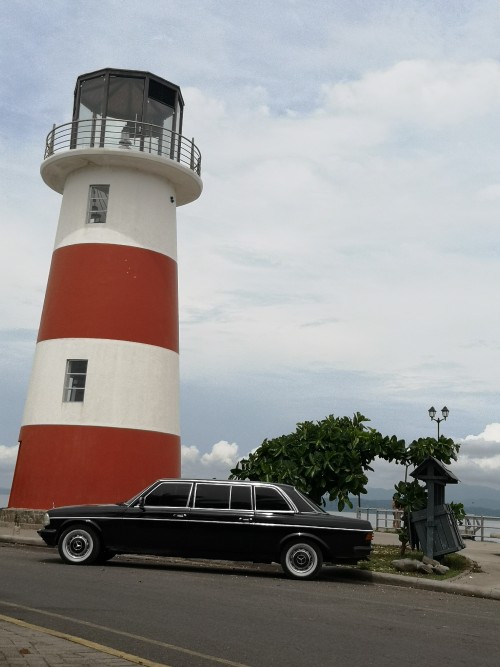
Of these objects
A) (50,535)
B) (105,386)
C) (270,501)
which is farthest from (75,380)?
(270,501)

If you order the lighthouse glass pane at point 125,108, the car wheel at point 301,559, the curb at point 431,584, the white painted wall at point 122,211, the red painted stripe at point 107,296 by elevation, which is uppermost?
the lighthouse glass pane at point 125,108

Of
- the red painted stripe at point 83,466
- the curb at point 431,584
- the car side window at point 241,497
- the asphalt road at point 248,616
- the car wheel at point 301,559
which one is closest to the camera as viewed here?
the asphalt road at point 248,616

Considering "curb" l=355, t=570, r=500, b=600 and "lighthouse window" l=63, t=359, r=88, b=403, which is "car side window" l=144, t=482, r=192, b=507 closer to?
"curb" l=355, t=570, r=500, b=600

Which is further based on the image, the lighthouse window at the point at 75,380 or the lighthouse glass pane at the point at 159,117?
the lighthouse glass pane at the point at 159,117

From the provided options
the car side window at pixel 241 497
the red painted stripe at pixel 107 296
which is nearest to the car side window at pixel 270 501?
the car side window at pixel 241 497

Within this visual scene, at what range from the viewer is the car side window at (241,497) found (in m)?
14.4

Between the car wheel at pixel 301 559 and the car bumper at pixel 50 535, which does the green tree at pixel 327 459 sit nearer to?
the car wheel at pixel 301 559

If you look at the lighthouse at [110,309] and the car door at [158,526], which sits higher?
the lighthouse at [110,309]

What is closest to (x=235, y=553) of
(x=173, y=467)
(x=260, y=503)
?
(x=260, y=503)

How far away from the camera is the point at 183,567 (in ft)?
50.0

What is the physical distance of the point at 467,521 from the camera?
30.7m

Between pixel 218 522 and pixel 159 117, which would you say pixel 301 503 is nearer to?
pixel 218 522

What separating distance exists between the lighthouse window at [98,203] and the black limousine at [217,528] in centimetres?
1167

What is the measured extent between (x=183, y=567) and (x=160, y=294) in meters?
10.4
